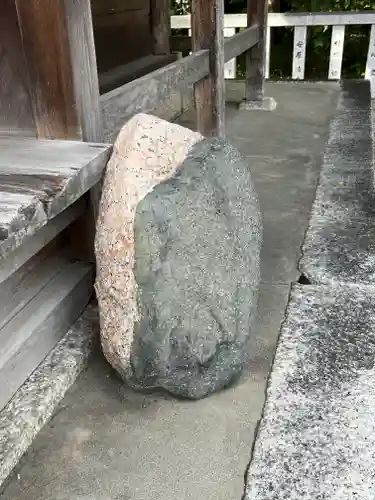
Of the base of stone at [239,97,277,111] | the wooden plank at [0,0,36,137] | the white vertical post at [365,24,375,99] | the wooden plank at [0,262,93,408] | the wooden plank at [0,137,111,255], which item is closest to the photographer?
the wooden plank at [0,137,111,255]

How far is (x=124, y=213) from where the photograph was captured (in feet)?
4.59

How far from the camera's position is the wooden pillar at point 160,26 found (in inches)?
175

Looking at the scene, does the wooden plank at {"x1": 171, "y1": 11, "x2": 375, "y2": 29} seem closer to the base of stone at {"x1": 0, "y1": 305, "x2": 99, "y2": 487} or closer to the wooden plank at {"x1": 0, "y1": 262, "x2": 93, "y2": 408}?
the wooden plank at {"x1": 0, "y1": 262, "x2": 93, "y2": 408}

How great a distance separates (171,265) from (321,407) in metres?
0.54

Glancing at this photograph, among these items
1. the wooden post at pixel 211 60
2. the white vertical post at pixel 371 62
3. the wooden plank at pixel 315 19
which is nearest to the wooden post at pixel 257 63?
the wooden plank at pixel 315 19

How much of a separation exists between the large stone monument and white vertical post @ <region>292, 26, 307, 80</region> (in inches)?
175

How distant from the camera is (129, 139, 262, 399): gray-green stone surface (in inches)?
55.7

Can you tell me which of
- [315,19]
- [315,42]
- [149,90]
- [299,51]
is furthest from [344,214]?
[315,42]

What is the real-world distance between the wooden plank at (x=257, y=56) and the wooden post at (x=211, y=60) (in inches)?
57.9

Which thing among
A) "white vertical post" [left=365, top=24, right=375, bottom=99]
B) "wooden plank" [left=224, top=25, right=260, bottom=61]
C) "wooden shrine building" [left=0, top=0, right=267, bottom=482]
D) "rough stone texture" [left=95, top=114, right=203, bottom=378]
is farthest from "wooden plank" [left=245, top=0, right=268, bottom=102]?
"rough stone texture" [left=95, top=114, right=203, bottom=378]

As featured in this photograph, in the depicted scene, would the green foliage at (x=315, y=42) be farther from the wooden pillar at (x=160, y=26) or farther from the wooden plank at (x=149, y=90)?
the wooden plank at (x=149, y=90)

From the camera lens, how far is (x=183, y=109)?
15.1 ft

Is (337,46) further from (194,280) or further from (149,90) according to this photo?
(194,280)

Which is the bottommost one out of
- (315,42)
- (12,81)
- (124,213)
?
(315,42)
